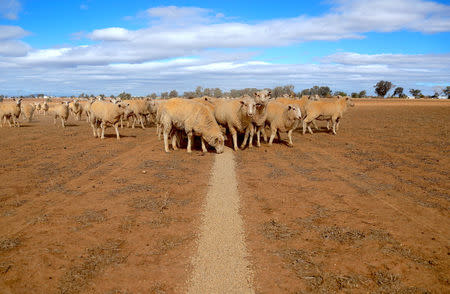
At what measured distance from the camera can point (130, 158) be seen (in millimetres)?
12492

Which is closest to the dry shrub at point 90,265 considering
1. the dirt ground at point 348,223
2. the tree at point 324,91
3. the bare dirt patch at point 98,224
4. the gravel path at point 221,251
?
the bare dirt patch at point 98,224

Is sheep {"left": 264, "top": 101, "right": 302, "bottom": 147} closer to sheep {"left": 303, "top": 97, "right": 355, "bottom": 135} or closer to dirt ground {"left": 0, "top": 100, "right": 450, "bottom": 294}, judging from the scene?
dirt ground {"left": 0, "top": 100, "right": 450, "bottom": 294}

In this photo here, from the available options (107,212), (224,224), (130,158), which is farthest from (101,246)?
(130,158)

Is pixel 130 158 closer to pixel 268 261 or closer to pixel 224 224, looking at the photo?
pixel 224 224

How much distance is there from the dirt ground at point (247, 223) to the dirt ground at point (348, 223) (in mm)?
27

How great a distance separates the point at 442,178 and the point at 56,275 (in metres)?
10.9

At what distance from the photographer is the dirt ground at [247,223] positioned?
4309 mm

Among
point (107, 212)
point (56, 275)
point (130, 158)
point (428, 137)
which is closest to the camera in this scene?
point (56, 275)

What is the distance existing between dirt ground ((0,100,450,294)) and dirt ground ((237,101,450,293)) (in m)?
0.03

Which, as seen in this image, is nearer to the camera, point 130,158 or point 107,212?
point 107,212

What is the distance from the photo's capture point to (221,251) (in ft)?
16.5

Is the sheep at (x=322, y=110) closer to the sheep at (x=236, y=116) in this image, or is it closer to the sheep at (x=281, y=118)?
the sheep at (x=281, y=118)

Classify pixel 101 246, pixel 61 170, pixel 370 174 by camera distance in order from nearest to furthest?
1. pixel 101 246
2. pixel 370 174
3. pixel 61 170

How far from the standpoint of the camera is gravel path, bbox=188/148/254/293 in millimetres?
4160
